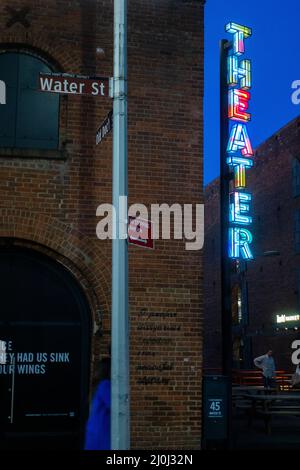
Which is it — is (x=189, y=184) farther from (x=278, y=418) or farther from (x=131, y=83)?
(x=278, y=418)

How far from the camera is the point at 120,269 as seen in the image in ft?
24.5

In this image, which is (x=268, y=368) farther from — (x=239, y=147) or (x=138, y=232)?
(x=138, y=232)

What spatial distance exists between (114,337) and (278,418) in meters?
11.9

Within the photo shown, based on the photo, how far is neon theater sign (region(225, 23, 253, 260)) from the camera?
13.8m

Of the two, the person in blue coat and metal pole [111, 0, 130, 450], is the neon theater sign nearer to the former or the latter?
metal pole [111, 0, 130, 450]

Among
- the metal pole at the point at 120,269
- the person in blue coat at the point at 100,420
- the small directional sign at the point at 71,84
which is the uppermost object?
the small directional sign at the point at 71,84

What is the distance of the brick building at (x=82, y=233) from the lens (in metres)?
10.3

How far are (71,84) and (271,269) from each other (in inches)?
1116

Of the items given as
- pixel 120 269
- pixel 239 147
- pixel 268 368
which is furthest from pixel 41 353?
pixel 268 368

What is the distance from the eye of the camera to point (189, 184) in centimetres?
1105

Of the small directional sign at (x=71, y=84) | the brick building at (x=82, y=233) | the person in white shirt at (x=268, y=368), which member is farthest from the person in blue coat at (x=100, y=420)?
the person in white shirt at (x=268, y=368)

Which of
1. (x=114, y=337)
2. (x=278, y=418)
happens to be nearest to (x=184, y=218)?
(x=114, y=337)

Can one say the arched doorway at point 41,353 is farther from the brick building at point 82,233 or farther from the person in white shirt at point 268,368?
the person in white shirt at point 268,368

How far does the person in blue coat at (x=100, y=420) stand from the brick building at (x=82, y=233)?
307 centimetres
